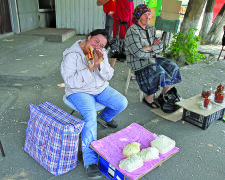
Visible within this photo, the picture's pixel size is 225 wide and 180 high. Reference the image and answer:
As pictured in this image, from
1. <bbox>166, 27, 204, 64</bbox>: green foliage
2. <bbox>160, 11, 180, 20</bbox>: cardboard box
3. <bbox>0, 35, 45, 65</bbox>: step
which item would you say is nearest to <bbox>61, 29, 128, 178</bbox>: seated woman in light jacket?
<bbox>0, 35, 45, 65</bbox>: step

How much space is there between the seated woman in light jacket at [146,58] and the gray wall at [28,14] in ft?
16.9

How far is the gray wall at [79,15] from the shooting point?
845 cm

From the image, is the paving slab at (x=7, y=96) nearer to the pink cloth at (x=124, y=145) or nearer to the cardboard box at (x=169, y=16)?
the pink cloth at (x=124, y=145)

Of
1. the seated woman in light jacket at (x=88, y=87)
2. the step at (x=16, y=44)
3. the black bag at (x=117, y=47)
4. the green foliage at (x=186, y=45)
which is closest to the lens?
the seated woman in light jacket at (x=88, y=87)

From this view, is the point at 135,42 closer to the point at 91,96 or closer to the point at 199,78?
the point at 91,96

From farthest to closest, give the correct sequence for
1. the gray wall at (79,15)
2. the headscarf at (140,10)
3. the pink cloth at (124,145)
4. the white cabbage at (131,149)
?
the gray wall at (79,15), the headscarf at (140,10), the white cabbage at (131,149), the pink cloth at (124,145)

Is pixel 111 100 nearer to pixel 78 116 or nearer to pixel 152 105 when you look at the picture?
pixel 78 116

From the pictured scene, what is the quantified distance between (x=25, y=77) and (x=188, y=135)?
3148 mm

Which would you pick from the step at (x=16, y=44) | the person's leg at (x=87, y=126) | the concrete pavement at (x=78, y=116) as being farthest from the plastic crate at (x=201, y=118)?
the step at (x=16, y=44)

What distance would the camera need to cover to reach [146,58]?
3.51 meters

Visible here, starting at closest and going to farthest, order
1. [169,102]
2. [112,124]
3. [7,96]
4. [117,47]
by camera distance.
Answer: [112,124], [169,102], [7,96], [117,47]

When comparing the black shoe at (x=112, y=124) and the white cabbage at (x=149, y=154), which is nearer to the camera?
the white cabbage at (x=149, y=154)

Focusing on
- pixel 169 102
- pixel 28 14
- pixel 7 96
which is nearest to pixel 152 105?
pixel 169 102

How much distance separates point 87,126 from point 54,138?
0.36 m
